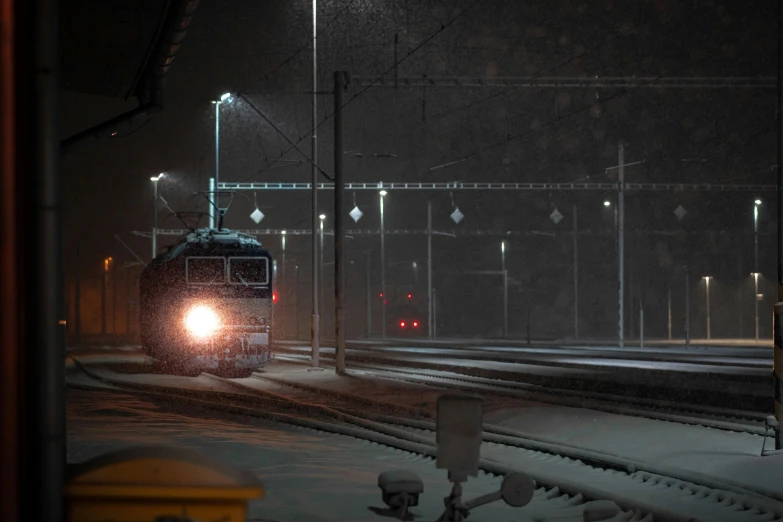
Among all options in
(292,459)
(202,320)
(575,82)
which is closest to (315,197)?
(202,320)

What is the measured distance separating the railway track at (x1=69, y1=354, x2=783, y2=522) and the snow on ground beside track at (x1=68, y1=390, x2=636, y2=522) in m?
0.25

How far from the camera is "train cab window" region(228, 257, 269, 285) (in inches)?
1107

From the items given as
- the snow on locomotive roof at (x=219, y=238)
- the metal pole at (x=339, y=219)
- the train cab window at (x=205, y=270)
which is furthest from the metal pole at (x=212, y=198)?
the metal pole at (x=339, y=219)

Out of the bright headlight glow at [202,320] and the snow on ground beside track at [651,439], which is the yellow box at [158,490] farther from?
the bright headlight glow at [202,320]

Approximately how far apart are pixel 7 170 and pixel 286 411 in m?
15.0

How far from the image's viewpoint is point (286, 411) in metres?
20.3

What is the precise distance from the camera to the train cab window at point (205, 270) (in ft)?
91.9

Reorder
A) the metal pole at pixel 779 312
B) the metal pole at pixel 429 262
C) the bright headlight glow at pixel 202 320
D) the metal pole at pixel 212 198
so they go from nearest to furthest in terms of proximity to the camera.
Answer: the metal pole at pixel 779 312, the bright headlight glow at pixel 202 320, the metal pole at pixel 212 198, the metal pole at pixel 429 262

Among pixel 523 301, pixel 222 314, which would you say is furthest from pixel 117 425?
pixel 523 301

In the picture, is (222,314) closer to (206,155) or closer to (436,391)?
(436,391)

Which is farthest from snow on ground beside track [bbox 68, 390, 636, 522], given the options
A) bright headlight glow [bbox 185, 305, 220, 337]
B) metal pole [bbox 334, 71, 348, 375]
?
metal pole [bbox 334, 71, 348, 375]

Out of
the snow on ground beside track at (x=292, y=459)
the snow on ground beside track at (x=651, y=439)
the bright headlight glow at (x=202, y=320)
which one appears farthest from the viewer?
the bright headlight glow at (x=202, y=320)

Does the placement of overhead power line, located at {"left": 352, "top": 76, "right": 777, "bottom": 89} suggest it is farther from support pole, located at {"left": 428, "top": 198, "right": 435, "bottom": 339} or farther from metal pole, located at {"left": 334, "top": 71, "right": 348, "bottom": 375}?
support pole, located at {"left": 428, "top": 198, "right": 435, "bottom": 339}

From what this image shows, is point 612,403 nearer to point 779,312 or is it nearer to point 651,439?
point 651,439
